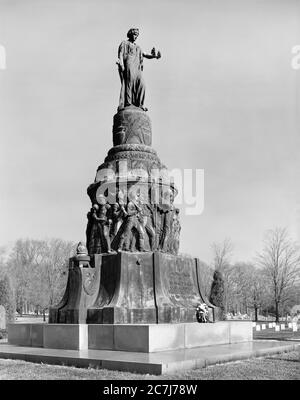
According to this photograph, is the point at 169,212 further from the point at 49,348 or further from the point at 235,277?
the point at 235,277

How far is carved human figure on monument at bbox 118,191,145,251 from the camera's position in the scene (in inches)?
546

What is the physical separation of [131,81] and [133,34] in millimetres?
1820

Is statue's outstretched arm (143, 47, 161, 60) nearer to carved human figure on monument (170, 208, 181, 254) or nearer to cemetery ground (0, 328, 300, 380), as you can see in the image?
carved human figure on monument (170, 208, 181, 254)

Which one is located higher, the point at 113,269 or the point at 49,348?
the point at 113,269

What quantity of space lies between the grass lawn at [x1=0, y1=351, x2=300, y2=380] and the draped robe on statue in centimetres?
982

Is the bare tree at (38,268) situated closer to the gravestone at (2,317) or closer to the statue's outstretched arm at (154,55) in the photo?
the gravestone at (2,317)

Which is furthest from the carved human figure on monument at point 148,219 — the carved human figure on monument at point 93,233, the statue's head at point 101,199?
the carved human figure on monument at point 93,233

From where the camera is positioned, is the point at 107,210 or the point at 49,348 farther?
the point at 107,210

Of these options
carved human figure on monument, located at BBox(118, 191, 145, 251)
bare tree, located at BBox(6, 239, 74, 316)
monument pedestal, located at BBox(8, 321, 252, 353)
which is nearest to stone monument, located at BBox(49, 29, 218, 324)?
carved human figure on monument, located at BBox(118, 191, 145, 251)

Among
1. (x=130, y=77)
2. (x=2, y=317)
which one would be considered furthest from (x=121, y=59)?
(x=2, y=317)

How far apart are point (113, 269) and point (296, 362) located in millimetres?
5249

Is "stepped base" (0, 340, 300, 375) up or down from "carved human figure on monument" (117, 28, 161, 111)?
down
